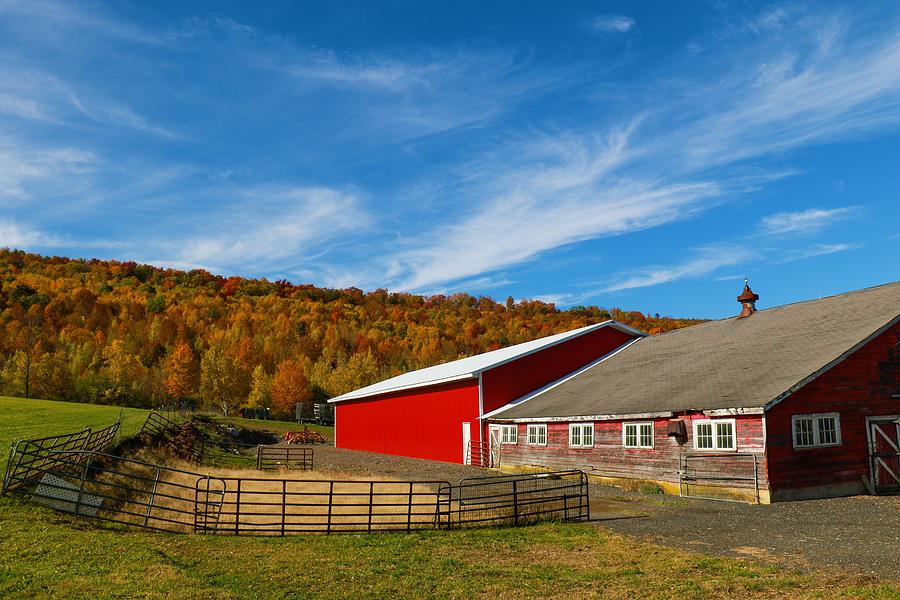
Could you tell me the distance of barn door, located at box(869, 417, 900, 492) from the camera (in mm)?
21875

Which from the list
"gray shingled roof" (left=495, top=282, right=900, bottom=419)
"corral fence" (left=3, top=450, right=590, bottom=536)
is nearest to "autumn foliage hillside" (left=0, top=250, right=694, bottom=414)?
"gray shingled roof" (left=495, top=282, right=900, bottom=419)

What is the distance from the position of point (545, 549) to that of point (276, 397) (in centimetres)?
7748

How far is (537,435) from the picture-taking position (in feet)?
104

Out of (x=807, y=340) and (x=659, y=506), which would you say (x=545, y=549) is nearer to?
(x=659, y=506)

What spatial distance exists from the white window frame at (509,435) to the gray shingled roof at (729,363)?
0.65 m

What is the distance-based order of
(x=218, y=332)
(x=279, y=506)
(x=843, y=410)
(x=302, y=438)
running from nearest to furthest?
(x=279, y=506) → (x=843, y=410) → (x=302, y=438) → (x=218, y=332)

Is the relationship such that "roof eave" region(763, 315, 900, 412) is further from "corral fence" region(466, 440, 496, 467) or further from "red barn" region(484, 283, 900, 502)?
"corral fence" region(466, 440, 496, 467)

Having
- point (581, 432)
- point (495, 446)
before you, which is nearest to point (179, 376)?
point (495, 446)

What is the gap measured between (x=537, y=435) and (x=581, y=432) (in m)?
3.41

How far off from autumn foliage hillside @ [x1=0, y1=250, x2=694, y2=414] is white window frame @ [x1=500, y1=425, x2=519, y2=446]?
57.4m

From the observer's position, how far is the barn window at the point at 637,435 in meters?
24.9

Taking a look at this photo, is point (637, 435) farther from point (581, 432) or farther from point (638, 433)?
point (581, 432)

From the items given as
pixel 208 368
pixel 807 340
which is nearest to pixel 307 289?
pixel 208 368

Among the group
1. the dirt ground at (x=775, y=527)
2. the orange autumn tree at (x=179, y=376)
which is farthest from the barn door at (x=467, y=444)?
the orange autumn tree at (x=179, y=376)
